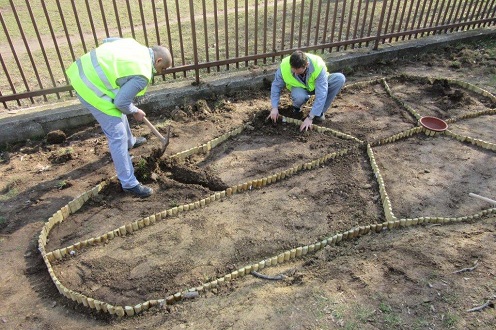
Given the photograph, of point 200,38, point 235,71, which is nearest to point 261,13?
point 200,38

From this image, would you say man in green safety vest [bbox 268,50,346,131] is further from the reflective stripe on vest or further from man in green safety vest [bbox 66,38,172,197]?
the reflective stripe on vest

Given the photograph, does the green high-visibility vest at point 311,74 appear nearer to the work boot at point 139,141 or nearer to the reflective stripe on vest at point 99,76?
the work boot at point 139,141

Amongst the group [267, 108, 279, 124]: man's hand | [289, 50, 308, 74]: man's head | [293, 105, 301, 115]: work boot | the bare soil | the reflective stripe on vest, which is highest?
the reflective stripe on vest

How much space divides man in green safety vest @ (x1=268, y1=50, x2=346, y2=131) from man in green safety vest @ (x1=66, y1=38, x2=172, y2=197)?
1887 mm

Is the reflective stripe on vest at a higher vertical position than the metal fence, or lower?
higher

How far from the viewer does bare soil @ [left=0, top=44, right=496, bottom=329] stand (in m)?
3.44

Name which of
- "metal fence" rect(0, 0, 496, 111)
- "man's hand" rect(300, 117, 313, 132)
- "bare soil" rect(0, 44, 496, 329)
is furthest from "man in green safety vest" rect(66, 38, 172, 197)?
"man's hand" rect(300, 117, 313, 132)

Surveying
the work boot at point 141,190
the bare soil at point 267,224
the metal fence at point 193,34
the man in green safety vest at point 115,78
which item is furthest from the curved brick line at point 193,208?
the metal fence at point 193,34

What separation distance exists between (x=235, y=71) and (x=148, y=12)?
563cm

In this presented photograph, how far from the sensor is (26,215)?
453 cm

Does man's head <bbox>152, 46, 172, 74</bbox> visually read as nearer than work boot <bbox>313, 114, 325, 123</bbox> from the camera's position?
Yes

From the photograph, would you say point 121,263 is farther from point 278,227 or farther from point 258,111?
point 258,111

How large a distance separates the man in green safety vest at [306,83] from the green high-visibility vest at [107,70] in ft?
6.70

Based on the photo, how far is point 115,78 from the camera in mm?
4164
